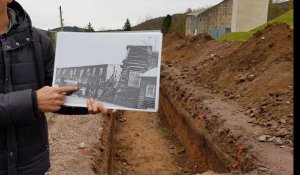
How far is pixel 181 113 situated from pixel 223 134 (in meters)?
3.60

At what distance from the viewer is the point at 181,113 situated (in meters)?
11.0

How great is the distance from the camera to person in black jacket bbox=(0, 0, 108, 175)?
2.14m

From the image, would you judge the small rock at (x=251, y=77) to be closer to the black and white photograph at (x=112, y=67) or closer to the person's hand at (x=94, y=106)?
the black and white photograph at (x=112, y=67)

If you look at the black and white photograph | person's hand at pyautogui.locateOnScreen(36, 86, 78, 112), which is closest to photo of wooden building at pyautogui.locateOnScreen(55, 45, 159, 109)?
the black and white photograph

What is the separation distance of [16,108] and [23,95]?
0.26 ft

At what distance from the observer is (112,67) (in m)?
2.44

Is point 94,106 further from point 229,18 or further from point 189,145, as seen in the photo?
point 229,18

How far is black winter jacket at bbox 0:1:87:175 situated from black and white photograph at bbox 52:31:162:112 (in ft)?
0.46

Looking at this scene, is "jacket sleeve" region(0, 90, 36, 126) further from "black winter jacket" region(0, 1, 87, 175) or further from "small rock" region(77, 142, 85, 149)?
"small rock" region(77, 142, 85, 149)

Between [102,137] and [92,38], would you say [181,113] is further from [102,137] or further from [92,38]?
[92,38]

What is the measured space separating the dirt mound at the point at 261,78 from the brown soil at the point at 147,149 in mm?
1783

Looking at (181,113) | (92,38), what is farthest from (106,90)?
(181,113)

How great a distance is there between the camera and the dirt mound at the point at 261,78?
7492 mm

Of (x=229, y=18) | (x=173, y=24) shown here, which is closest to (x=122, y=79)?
(x=229, y=18)
